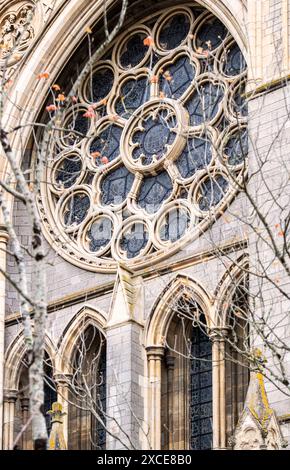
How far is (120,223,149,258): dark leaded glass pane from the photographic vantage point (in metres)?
32.2

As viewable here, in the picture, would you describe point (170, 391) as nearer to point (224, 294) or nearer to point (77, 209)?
point (224, 294)

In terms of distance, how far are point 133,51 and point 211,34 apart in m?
1.94

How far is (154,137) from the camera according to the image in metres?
32.9

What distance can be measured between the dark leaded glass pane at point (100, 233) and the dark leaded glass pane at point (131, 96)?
2.02 m

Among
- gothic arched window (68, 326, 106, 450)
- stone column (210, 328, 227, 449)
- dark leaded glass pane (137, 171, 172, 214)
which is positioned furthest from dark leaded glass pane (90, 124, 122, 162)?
stone column (210, 328, 227, 449)

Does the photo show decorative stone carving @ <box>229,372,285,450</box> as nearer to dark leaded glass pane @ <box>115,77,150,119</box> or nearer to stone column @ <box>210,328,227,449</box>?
stone column @ <box>210,328,227,449</box>

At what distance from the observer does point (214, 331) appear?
96.8ft

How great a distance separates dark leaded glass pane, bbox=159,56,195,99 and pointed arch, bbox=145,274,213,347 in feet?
13.1

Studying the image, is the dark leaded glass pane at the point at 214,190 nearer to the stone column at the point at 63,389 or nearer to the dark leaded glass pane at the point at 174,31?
the dark leaded glass pane at the point at 174,31

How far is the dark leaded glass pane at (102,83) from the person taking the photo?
1348 inches

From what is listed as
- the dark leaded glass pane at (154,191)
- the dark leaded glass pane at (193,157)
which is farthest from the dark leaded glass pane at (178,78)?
the dark leaded glass pane at (154,191)

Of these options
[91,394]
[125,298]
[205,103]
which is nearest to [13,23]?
[205,103]

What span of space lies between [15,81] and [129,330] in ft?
20.4
